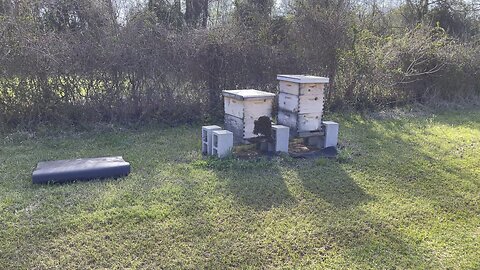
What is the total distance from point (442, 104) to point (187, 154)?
805 cm

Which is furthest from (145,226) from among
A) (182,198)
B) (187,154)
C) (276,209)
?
(187,154)

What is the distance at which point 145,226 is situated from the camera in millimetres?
3654

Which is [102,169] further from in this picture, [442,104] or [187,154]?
[442,104]

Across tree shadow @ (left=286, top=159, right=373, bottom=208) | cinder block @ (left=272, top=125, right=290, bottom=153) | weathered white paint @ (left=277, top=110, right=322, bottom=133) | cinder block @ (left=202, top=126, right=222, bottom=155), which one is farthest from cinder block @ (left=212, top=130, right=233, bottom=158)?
weathered white paint @ (left=277, top=110, right=322, bottom=133)

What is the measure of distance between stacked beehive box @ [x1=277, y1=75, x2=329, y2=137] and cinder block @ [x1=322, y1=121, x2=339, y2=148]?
0.40ft

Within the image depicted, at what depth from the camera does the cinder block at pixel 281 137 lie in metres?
5.82

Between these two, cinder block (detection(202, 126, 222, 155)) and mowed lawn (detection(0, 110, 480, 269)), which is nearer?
mowed lawn (detection(0, 110, 480, 269))

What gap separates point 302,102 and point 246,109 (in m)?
0.92

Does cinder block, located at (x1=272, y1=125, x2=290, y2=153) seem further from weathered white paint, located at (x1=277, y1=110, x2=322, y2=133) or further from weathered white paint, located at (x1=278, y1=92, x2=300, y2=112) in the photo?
weathered white paint, located at (x1=278, y1=92, x2=300, y2=112)

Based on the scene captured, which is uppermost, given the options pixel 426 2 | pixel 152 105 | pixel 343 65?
pixel 426 2

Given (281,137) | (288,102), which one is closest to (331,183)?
(281,137)

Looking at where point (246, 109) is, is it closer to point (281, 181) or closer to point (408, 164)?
point (281, 181)

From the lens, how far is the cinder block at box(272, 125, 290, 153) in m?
5.82

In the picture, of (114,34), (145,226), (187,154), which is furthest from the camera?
(114,34)
